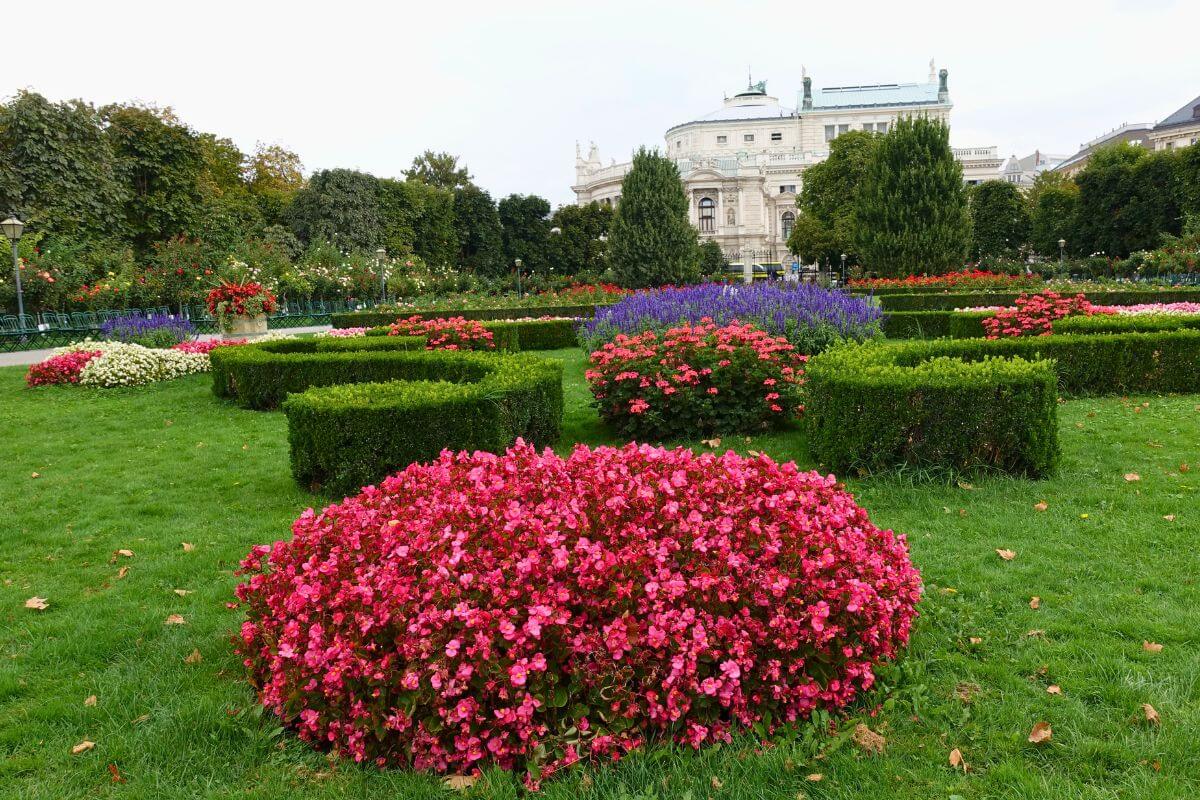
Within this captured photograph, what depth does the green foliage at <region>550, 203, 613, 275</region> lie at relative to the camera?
54.8m

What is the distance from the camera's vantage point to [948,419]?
556 centimetres

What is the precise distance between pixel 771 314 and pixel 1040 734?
753 centimetres

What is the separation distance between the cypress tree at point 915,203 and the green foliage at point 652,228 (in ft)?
19.5

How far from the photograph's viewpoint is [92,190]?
1046 inches

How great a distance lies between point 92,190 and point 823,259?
4232 cm

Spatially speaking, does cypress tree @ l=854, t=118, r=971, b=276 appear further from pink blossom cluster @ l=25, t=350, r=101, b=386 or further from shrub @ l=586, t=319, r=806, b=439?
pink blossom cluster @ l=25, t=350, r=101, b=386

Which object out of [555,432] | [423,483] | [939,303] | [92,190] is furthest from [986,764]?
[92,190]

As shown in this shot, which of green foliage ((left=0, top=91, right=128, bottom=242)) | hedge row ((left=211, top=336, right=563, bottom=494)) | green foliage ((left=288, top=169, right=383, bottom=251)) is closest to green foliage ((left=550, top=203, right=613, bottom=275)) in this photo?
green foliage ((left=288, top=169, right=383, bottom=251))

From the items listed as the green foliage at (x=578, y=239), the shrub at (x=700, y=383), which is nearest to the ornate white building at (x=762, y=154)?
the green foliage at (x=578, y=239)

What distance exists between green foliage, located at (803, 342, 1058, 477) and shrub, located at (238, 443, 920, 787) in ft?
9.13

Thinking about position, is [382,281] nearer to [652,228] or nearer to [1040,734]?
[652,228]

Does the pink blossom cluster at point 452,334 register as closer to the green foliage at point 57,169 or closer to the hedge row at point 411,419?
the hedge row at point 411,419

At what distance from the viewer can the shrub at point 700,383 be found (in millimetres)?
7301

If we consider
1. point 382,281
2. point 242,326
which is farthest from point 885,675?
point 382,281
